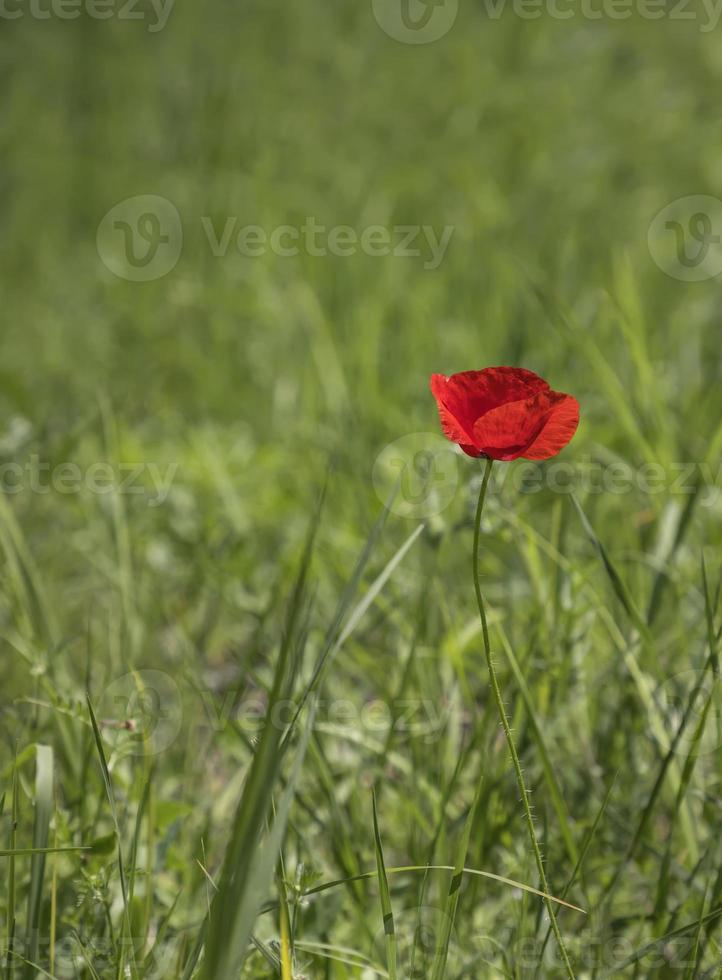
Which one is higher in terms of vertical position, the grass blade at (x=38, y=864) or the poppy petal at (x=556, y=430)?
the poppy petal at (x=556, y=430)

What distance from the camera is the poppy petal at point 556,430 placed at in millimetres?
692

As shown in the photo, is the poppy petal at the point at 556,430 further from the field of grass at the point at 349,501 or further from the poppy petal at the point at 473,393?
the field of grass at the point at 349,501

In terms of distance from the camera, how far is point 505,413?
0.68 metres

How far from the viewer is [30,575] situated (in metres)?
1.11

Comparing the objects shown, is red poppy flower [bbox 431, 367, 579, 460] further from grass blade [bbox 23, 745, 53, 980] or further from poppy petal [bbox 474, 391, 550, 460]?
grass blade [bbox 23, 745, 53, 980]

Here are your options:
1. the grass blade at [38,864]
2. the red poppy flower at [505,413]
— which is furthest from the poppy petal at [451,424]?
the grass blade at [38,864]

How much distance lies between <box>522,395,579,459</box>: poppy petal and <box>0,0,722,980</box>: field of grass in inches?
5.0

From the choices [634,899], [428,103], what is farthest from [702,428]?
[428,103]

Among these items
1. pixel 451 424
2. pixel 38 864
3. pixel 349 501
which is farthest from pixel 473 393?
pixel 349 501

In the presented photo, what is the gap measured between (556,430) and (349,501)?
1.12 metres

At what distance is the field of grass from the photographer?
0.90 metres

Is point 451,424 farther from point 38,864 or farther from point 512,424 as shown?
point 38,864

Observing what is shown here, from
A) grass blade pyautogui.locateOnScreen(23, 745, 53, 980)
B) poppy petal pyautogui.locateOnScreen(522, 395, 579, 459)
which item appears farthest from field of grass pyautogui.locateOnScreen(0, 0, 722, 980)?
poppy petal pyautogui.locateOnScreen(522, 395, 579, 459)

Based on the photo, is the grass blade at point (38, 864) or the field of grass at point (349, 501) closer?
the grass blade at point (38, 864)
